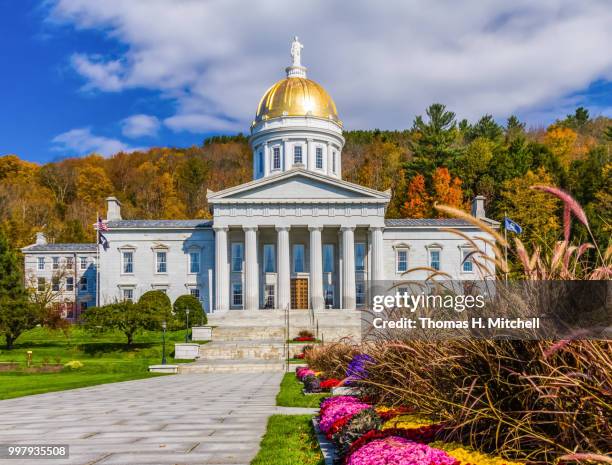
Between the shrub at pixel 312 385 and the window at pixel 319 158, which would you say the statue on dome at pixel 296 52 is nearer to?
the window at pixel 319 158

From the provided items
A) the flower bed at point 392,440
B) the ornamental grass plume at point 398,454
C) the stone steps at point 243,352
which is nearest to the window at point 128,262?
the stone steps at point 243,352

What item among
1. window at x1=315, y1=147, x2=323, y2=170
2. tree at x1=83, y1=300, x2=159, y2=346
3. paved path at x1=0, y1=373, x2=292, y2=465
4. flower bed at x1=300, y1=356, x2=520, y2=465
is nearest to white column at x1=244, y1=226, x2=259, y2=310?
window at x1=315, y1=147, x2=323, y2=170

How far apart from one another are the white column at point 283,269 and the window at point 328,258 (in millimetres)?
6003

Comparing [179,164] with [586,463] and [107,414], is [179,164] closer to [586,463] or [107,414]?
[107,414]

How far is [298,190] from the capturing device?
56219 mm

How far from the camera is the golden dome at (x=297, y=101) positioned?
219ft

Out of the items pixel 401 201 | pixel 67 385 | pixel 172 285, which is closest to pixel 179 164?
pixel 401 201

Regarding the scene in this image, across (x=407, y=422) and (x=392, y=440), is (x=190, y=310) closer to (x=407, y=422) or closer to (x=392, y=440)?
(x=407, y=422)

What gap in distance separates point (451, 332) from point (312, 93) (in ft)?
209

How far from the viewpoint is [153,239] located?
6062 cm

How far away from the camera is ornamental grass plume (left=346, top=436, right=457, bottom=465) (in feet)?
18.4

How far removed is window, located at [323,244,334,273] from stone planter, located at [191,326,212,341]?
1904 cm

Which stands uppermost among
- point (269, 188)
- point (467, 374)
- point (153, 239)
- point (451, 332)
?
point (269, 188)

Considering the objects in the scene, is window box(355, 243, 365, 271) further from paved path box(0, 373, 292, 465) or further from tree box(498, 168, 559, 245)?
paved path box(0, 373, 292, 465)
